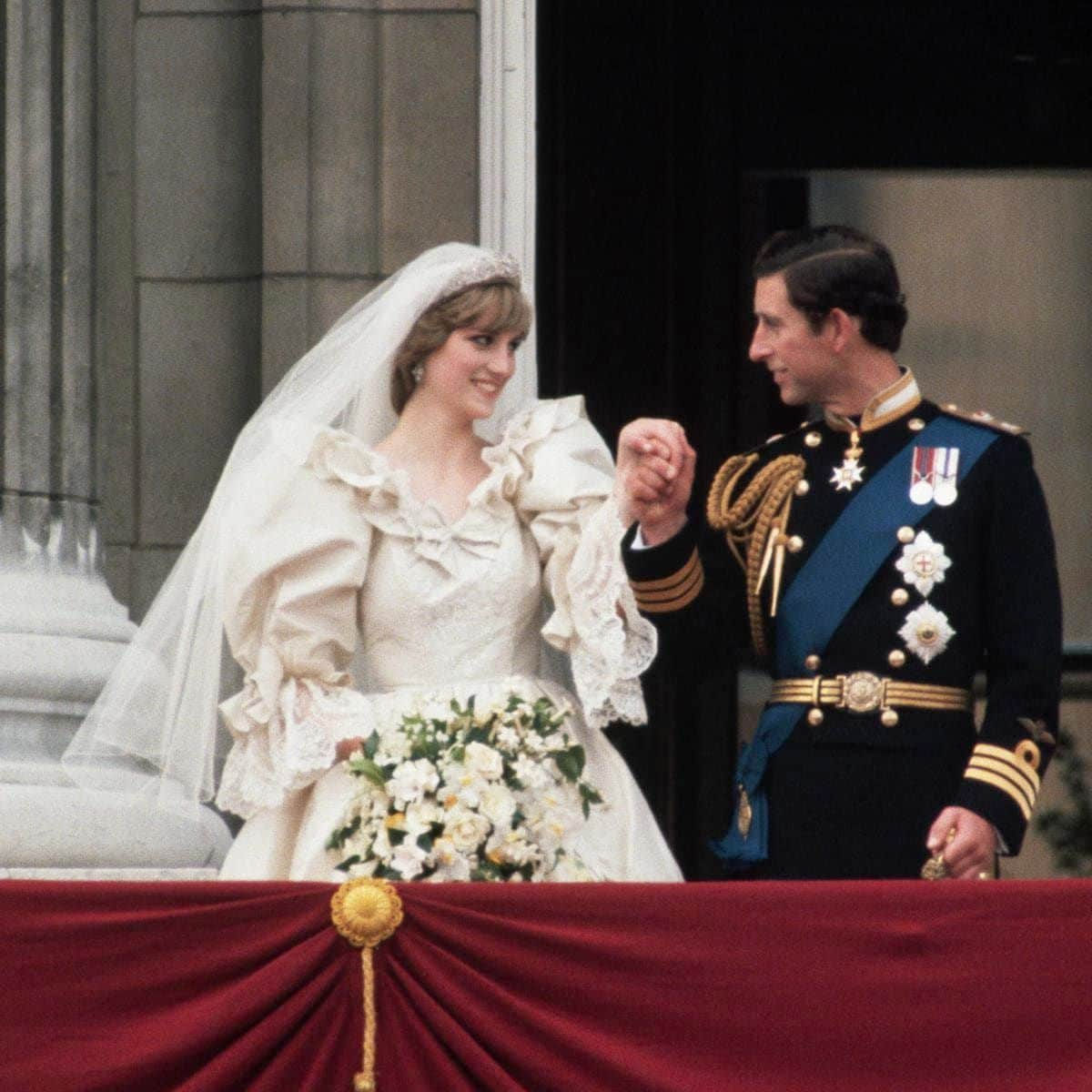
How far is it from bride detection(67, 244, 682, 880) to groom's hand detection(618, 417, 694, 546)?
0.13m

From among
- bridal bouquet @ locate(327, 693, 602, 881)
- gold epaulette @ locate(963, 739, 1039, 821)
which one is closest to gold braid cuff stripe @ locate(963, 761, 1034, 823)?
gold epaulette @ locate(963, 739, 1039, 821)

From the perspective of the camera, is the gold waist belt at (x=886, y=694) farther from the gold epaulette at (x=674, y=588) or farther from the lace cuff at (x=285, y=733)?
the lace cuff at (x=285, y=733)

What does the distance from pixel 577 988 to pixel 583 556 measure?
127 centimetres

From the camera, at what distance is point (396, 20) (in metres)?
7.25

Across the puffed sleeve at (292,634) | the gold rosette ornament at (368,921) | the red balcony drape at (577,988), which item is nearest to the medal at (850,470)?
the puffed sleeve at (292,634)

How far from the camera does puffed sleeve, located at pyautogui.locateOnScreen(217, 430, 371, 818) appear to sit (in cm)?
596

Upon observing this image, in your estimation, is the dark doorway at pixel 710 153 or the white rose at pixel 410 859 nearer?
the white rose at pixel 410 859

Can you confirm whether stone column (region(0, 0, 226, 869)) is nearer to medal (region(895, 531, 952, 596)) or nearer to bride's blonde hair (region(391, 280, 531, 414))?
bride's blonde hair (region(391, 280, 531, 414))

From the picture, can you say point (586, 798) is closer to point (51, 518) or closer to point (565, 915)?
point (565, 915)

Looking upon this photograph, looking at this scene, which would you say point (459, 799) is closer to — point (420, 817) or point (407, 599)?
point (420, 817)

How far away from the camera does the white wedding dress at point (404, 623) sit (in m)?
5.95

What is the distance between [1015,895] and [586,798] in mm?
1139

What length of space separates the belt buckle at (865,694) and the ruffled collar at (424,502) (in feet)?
2.94

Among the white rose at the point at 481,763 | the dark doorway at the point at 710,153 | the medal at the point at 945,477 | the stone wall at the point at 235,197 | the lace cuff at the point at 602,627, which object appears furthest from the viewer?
the dark doorway at the point at 710,153
